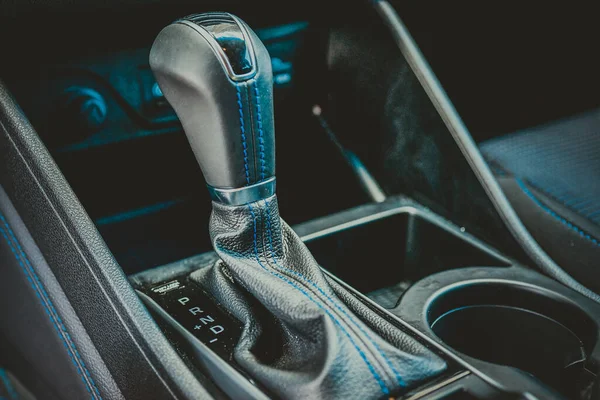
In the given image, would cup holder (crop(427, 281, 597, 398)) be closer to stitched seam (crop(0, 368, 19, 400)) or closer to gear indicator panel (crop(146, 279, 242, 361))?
gear indicator panel (crop(146, 279, 242, 361))

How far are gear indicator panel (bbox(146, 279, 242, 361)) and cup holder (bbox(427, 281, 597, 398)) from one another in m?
0.27

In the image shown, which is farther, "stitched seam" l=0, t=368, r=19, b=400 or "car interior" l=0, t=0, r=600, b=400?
"stitched seam" l=0, t=368, r=19, b=400

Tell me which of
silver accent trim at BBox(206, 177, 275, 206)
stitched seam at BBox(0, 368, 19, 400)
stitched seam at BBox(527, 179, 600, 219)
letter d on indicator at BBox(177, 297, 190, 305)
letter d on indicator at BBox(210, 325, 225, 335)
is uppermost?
silver accent trim at BBox(206, 177, 275, 206)

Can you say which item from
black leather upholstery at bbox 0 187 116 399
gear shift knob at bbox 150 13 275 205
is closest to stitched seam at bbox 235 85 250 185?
gear shift knob at bbox 150 13 275 205

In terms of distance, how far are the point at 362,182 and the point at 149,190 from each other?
1.31ft

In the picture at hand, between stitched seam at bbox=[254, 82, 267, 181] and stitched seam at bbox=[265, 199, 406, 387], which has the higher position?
stitched seam at bbox=[254, 82, 267, 181]

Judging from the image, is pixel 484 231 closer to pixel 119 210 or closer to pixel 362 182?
pixel 362 182

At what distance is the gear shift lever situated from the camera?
0.57 meters

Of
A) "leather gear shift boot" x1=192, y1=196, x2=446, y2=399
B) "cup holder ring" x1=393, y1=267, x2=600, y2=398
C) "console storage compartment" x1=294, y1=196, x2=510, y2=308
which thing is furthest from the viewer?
"console storage compartment" x1=294, y1=196, x2=510, y2=308

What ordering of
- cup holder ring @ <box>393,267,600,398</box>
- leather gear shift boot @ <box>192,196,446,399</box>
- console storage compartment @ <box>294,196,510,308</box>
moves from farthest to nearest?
console storage compartment @ <box>294,196,510,308</box>
cup holder ring @ <box>393,267,600,398</box>
leather gear shift boot @ <box>192,196,446,399</box>

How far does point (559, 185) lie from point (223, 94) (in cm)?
82

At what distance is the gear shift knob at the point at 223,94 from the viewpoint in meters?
0.59

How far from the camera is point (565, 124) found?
1.53m

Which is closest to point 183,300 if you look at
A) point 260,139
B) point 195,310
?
point 195,310
